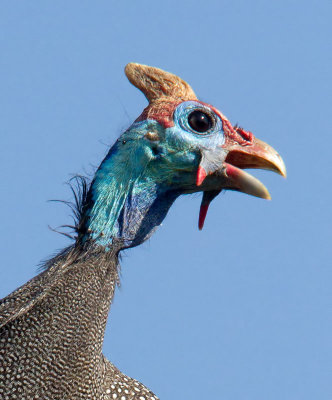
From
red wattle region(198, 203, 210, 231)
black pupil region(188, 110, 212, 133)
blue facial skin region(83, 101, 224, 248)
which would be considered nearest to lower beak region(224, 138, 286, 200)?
blue facial skin region(83, 101, 224, 248)

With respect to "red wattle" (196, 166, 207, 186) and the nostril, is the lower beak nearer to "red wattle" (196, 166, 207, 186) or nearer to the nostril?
the nostril

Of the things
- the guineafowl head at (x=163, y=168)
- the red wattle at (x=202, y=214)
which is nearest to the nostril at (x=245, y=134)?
the guineafowl head at (x=163, y=168)

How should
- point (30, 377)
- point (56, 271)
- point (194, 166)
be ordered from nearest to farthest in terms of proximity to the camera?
point (30, 377) → point (56, 271) → point (194, 166)

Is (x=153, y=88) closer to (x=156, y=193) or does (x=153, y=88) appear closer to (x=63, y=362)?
(x=156, y=193)

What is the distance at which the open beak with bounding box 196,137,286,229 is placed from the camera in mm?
6453

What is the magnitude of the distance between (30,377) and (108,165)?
1.76m

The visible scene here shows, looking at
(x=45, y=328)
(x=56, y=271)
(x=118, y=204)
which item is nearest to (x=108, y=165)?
(x=118, y=204)

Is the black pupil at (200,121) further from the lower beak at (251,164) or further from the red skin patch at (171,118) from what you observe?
the lower beak at (251,164)

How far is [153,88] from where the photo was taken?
24.1 ft

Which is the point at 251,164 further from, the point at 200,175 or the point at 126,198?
the point at 126,198

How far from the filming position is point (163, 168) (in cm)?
671

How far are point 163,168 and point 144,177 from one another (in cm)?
16

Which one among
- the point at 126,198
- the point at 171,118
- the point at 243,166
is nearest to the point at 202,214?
the point at 243,166

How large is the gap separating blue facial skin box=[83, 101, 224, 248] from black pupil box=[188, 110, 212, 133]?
0.04m
